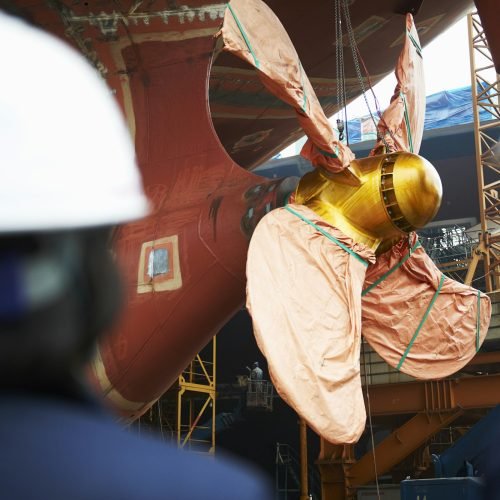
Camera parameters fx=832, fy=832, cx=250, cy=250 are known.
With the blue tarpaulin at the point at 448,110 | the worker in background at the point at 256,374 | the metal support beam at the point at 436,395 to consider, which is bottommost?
the worker in background at the point at 256,374

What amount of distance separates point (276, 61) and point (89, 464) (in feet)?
17.3

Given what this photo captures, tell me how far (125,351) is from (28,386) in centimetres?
620

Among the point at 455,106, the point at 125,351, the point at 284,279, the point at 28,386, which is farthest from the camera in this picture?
the point at 455,106

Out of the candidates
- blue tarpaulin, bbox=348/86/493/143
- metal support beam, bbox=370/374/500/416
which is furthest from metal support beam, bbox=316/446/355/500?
blue tarpaulin, bbox=348/86/493/143

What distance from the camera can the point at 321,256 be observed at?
5918 millimetres

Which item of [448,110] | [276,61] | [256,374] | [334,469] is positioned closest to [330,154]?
[276,61]

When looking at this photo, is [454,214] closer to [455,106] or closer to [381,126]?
[455,106]

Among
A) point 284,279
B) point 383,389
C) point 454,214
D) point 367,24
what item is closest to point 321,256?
point 284,279

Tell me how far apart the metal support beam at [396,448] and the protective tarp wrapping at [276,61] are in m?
9.01

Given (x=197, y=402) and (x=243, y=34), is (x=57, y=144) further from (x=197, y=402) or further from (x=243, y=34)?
(x=197, y=402)

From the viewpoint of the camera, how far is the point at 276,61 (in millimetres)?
5793

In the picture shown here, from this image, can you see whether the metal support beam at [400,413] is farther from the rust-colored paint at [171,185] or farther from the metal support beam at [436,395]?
the rust-colored paint at [171,185]

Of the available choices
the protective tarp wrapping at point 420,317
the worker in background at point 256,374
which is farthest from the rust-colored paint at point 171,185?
the worker in background at point 256,374

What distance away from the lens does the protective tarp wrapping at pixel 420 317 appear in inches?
280
